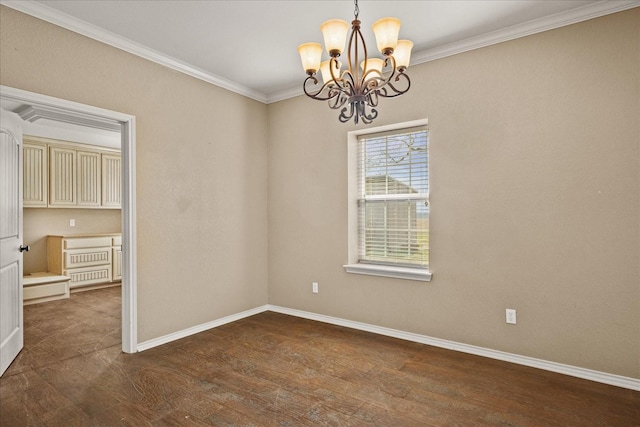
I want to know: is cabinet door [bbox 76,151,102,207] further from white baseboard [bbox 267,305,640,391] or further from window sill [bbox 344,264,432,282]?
window sill [bbox 344,264,432,282]

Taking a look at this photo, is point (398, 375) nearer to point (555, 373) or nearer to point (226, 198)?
point (555, 373)

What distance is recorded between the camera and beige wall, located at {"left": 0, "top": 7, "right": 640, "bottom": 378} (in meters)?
2.59

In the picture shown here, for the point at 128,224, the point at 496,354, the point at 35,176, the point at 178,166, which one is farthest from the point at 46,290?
the point at 496,354

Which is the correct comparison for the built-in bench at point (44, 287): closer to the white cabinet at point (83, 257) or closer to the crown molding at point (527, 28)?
the white cabinet at point (83, 257)

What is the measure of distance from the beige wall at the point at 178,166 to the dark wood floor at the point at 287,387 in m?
0.58

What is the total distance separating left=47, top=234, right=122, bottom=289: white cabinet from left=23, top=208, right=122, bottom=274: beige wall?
116mm

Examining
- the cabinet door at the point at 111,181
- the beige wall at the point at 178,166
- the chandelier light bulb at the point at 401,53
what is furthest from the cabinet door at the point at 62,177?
the chandelier light bulb at the point at 401,53

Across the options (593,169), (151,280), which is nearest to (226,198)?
(151,280)

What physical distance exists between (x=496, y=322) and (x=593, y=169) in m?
1.41

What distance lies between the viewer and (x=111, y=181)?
648 cm

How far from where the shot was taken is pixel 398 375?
8.96 ft

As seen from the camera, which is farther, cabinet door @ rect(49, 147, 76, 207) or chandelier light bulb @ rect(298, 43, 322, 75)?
cabinet door @ rect(49, 147, 76, 207)

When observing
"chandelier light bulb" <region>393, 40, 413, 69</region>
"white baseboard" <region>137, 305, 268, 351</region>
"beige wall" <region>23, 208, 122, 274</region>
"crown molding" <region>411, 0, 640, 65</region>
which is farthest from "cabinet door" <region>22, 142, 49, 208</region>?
"chandelier light bulb" <region>393, 40, 413, 69</region>

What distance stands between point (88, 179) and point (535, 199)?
6609 mm
